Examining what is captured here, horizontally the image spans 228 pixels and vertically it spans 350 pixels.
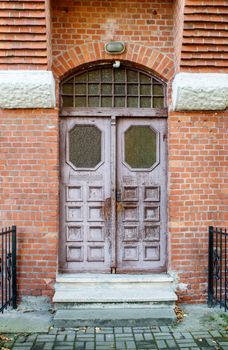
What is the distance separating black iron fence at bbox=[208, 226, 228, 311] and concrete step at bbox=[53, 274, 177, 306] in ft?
1.94

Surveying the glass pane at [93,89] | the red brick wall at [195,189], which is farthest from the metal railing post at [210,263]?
the glass pane at [93,89]

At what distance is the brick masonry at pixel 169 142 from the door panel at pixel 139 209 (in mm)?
268

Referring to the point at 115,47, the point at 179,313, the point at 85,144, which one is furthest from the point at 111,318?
the point at 115,47

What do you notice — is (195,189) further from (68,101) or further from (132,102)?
(68,101)

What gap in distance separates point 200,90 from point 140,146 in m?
1.23

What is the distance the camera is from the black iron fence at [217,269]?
5.23 m

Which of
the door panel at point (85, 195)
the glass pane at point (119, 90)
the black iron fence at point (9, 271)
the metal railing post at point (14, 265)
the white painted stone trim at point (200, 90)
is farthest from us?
the glass pane at point (119, 90)

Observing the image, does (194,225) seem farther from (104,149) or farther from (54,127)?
(54,127)

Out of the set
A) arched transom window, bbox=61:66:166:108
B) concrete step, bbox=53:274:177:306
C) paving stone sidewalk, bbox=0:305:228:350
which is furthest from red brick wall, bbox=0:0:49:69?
paving stone sidewalk, bbox=0:305:228:350

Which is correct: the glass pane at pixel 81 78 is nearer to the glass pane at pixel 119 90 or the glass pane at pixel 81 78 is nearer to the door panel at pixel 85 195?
the glass pane at pixel 119 90

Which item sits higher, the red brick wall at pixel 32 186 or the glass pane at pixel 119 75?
the glass pane at pixel 119 75

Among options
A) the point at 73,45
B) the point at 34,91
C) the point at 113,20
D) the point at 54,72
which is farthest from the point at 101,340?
the point at 113,20

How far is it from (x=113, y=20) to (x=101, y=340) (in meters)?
4.50

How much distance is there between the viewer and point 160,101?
583 centimetres
